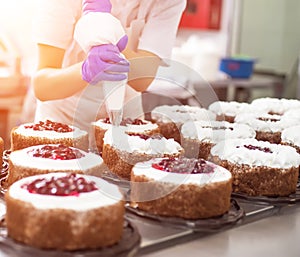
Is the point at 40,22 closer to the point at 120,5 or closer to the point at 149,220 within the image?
the point at 120,5

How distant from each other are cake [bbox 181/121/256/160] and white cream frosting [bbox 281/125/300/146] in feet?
0.38

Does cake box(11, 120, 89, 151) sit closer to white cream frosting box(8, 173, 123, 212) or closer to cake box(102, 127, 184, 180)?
cake box(102, 127, 184, 180)

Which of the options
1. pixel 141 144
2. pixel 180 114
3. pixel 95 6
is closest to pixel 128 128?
pixel 141 144

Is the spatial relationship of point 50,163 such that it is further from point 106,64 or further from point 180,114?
point 180,114

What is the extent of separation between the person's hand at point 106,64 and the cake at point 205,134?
14.7 inches

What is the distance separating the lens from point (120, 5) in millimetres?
2350

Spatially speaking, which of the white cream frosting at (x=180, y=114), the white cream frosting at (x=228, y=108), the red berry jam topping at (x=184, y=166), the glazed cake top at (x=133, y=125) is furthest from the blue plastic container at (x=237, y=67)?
the red berry jam topping at (x=184, y=166)

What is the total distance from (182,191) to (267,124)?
894 mm

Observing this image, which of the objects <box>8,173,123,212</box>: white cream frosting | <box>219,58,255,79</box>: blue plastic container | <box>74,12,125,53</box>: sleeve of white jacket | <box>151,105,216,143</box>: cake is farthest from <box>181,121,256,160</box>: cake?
<box>219,58,255,79</box>: blue plastic container

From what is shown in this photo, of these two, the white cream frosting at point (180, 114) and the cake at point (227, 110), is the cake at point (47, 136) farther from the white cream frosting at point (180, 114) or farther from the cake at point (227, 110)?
the cake at point (227, 110)

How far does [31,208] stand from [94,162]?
0.43 meters

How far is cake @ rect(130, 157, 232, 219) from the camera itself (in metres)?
1.42

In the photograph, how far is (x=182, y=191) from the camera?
55.9 inches

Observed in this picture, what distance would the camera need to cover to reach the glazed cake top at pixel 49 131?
5.99 feet
